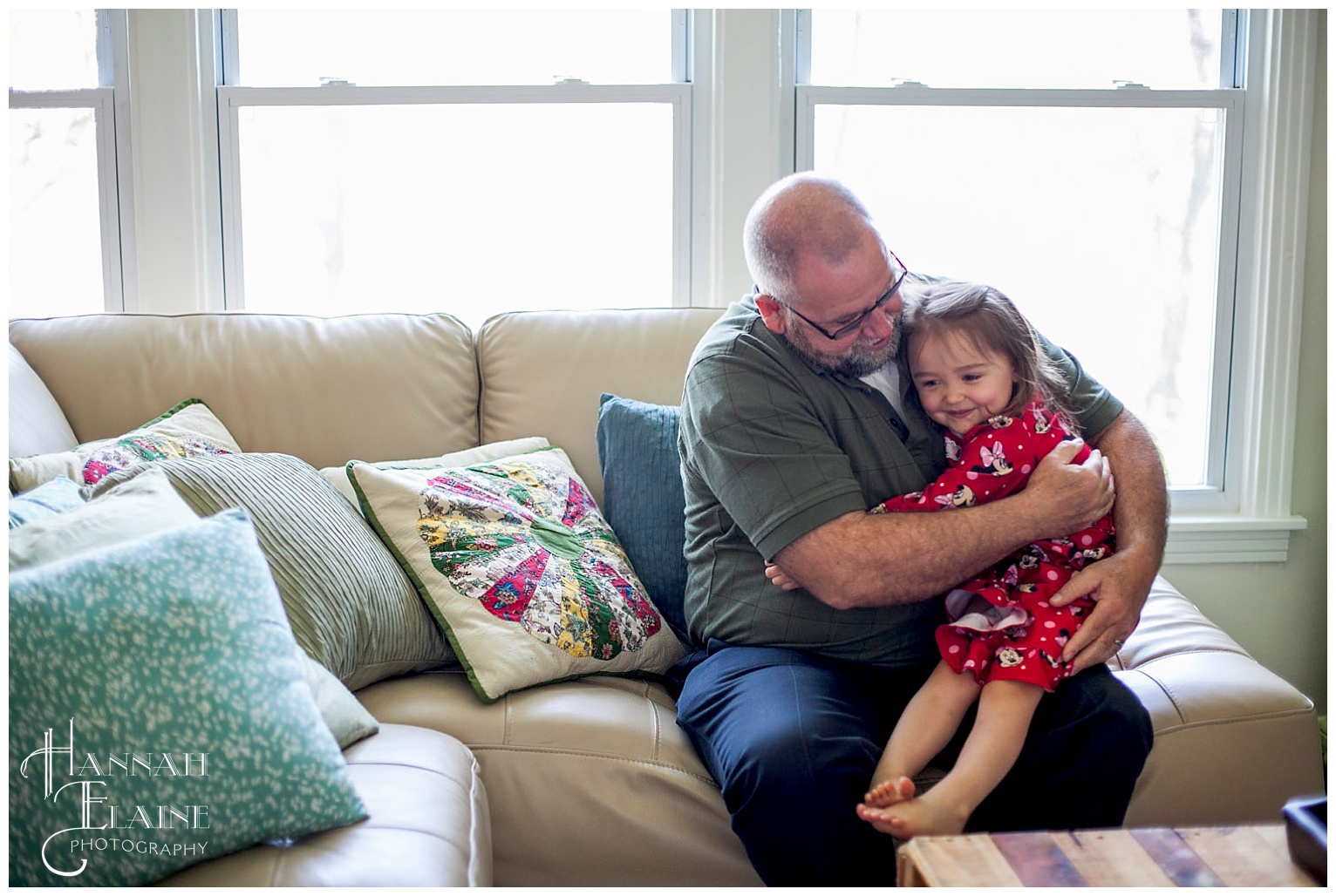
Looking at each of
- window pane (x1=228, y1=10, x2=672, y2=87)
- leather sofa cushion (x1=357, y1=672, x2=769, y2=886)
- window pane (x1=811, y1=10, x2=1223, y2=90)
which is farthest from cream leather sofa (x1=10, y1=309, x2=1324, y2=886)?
→ window pane (x1=811, y1=10, x2=1223, y2=90)

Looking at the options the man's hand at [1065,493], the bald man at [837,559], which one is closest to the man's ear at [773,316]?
the bald man at [837,559]

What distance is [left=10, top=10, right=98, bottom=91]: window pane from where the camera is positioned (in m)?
2.30

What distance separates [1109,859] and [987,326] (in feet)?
2.62

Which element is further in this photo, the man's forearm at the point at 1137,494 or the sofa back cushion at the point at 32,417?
the sofa back cushion at the point at 32,417

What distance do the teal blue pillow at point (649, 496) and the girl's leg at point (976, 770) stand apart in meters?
0.55

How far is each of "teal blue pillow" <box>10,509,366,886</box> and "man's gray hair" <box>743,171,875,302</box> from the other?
86 centimetres

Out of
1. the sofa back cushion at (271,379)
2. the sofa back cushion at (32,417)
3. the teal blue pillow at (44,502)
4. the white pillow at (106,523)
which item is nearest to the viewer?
the white pillow at (106,523)

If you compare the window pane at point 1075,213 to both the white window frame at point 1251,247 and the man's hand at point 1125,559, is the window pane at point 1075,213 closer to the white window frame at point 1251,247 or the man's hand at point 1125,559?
the white window frame at point 1251,247

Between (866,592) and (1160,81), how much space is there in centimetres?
177

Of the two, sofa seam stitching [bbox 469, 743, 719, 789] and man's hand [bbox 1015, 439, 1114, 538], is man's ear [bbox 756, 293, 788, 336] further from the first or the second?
sofa seam stitching [bbox 469, 743, 719, 789]

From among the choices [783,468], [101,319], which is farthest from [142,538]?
[101,319]

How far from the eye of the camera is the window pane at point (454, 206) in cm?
237

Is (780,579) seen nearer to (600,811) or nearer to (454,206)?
(600,811)

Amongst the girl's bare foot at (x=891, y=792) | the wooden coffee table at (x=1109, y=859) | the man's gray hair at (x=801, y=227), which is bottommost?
the girl's bare foot at (x=891, y=792)
